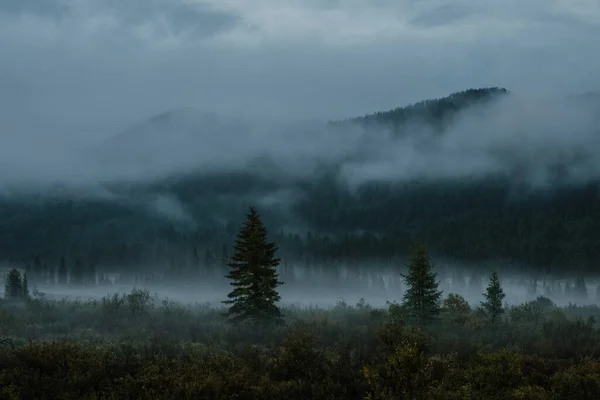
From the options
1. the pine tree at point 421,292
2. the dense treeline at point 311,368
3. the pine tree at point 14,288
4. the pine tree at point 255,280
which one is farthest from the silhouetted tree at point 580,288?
the pine tree at point 14,288

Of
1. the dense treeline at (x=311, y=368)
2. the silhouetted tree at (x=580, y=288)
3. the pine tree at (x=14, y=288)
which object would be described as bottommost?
the silhouetted tree at (x=580, y=288)

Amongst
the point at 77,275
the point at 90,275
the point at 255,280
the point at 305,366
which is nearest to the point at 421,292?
the point at 255,280

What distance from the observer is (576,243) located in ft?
595

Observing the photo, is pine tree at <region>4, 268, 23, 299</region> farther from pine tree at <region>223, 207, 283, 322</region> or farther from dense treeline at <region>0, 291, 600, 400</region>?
dense treeline at <region>0, 291, 600, 400</region>

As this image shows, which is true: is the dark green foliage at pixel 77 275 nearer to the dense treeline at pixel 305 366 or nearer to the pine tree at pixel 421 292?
the pine tree at pixel 421 292

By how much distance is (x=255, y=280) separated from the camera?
93.1 feet

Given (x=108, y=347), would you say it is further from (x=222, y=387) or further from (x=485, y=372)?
(x=485, y=372)

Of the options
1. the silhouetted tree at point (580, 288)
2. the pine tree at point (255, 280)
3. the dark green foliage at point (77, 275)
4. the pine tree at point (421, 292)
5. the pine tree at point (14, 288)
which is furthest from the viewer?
the dark green foliage at point (77, 275)

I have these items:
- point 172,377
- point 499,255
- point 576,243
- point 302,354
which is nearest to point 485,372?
point 302,354

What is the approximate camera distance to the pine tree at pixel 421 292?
30.8 meters

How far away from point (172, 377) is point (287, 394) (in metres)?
3.04

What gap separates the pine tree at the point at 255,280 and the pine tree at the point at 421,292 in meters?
8.20

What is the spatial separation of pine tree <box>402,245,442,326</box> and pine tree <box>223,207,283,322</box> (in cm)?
820

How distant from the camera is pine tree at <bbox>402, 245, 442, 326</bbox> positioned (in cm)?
3081
